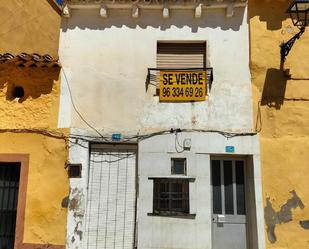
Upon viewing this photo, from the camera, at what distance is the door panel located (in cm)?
754

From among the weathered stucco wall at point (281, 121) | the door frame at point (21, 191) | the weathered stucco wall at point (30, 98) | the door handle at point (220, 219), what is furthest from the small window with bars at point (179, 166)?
the door frame at point (21, 191)

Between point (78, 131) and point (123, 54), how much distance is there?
1.82m

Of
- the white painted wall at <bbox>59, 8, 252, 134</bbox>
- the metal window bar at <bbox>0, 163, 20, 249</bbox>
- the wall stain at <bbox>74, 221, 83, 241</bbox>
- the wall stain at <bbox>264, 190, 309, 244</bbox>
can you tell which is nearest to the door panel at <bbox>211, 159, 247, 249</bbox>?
the wall stain at <bbox>264, 190, 309, 244</bbox>

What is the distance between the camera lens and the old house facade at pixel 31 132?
7406mm

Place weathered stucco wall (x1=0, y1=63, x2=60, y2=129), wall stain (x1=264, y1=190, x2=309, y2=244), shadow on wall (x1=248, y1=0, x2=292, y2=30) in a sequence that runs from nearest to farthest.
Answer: wall stain (x1=264, y1=190, x2=309, y2=244) < weathered stucco wall (x1=0, y1=63, x2=60, y2=129) < shadow on wall (x1=248, y1=0, x2=292, y2=30)

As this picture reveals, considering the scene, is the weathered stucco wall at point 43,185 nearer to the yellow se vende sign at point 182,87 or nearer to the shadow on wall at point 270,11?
the yellow se vende sign at point 182,87

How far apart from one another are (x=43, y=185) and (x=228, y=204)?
362 centimetres

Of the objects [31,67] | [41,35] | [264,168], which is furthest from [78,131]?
[264,168]

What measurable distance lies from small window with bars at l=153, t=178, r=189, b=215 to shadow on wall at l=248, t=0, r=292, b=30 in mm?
3670

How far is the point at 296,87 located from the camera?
25.5 ft

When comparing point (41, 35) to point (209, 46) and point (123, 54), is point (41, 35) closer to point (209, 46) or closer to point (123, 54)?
point (123, 54)

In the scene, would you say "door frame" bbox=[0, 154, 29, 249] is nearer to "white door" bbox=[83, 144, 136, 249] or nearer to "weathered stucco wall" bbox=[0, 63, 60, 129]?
"weathered stucco wall" bbox=[0, 63, 60, 129]

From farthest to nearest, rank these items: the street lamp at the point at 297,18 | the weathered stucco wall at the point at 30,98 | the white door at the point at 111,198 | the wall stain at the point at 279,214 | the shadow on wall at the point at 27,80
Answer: the shadow on wall at the point at 27,80, the weathered stucco wall at the point at 30,98, the white door at the point at 111,198, the wall stain at the point at 279,214, the street lamp at the point at 297,18

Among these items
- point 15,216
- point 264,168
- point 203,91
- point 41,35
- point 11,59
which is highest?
point 41,35
